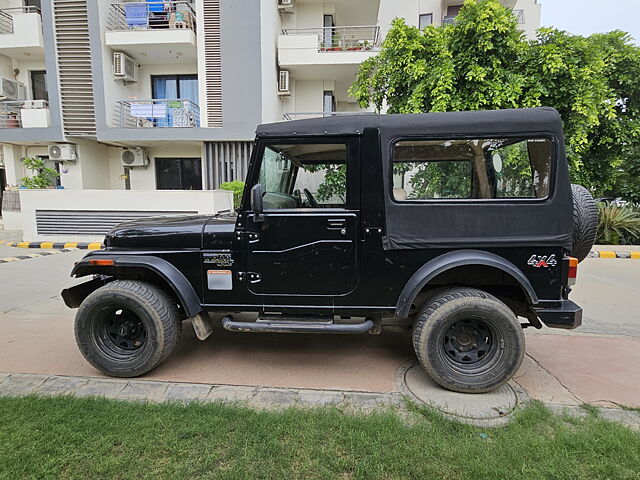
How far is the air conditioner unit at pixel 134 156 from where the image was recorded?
44.1 feet

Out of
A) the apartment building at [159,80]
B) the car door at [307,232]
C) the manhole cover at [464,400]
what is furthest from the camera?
the apartment building at [159,80]

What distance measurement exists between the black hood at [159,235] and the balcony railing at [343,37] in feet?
38.0

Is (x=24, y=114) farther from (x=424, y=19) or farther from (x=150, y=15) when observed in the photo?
(x=424, y=19)

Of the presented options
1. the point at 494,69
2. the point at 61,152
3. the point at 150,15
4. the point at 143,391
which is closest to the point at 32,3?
the point at 150,15

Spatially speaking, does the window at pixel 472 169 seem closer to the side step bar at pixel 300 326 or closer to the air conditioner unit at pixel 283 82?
A: the side step bar at pixel 300 326

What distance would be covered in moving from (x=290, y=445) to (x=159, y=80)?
600 inches

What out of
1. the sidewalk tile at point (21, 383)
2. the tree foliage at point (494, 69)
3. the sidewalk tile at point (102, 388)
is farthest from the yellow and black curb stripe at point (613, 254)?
the sidewalk tile at point (21, 383)

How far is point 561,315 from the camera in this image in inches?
116

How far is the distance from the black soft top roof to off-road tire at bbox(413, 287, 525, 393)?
136cm

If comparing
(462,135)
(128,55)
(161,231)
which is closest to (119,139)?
(128,55)

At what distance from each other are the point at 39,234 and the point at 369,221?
1173cm

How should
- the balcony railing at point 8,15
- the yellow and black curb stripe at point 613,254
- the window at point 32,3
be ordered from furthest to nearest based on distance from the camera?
the window at point 32,3
the balcony railing at point 8,15
the yellow and black curb stripe at point 613,254

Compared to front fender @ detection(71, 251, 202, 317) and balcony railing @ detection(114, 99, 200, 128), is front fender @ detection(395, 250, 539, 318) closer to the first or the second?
front fender @ detection(71, 251, 202, 317)

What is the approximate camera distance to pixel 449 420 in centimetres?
256
